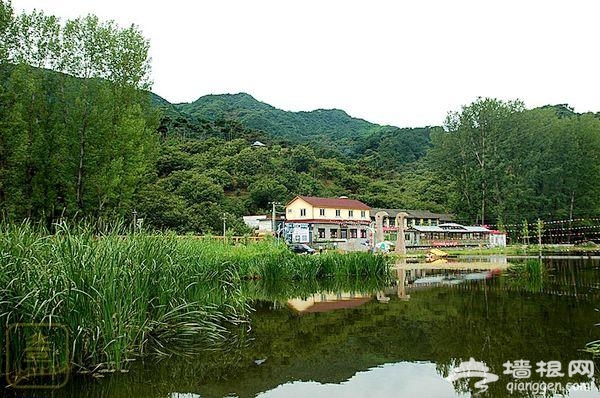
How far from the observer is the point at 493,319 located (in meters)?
8.27

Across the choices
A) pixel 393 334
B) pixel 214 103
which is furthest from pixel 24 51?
pixel 214 103

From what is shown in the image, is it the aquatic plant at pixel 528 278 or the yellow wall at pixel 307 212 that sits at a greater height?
the yellow wall at pixel 307 212

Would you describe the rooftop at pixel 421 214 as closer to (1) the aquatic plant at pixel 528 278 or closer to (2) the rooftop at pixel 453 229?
(2) the rooftop at pixel 453 229

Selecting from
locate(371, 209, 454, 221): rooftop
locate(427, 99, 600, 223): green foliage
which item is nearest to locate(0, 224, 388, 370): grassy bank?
locate(427, 99, 600, 223): green foliage

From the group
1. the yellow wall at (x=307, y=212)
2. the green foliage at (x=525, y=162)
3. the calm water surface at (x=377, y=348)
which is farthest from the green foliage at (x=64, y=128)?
the green foliage at (x=525, y=162)

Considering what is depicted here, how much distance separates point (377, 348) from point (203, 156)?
43.8 meters

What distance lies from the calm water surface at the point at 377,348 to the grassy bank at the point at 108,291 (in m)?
0.40

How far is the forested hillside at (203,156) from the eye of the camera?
18562mm

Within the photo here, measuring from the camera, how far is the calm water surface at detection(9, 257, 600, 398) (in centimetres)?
509

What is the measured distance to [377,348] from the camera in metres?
6.73

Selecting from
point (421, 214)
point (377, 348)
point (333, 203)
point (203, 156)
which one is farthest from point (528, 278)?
point (203, 156)

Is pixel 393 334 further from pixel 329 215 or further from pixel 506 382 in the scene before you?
pixel 329 215

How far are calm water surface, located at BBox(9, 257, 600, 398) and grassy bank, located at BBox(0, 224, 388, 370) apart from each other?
1.32 ft

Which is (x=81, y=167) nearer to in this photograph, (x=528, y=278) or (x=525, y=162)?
(x=528, y=278)
